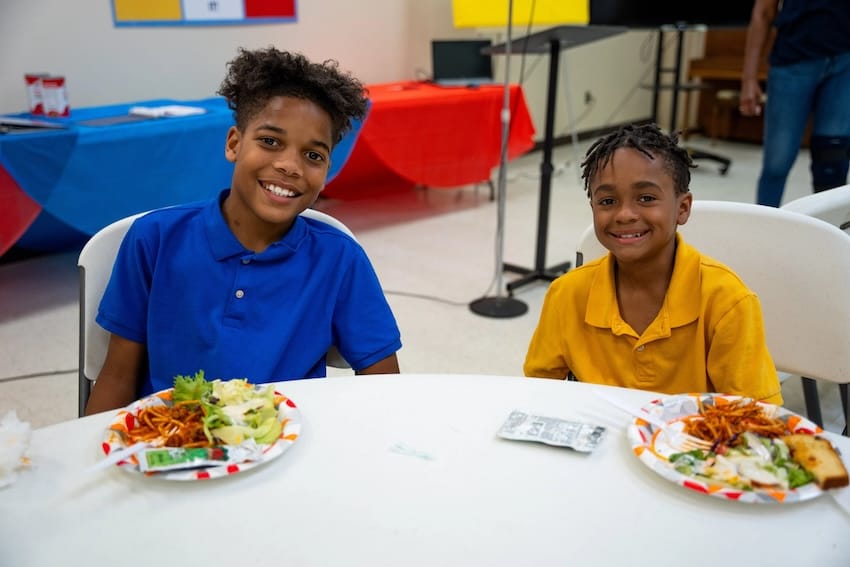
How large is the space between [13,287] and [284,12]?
2083mm

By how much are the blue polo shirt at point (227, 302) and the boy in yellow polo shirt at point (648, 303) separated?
1.02ft

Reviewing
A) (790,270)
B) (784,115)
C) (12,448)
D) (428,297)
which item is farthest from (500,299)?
(12,448)

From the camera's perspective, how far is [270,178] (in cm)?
122

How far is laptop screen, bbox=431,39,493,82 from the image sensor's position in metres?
4.65

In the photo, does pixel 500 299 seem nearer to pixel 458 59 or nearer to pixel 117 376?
pixel 117 376

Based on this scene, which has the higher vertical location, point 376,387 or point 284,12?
point 284,12

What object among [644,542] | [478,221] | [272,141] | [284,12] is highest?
[284,12]

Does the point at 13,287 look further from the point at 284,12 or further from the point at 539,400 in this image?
the point at 539,400

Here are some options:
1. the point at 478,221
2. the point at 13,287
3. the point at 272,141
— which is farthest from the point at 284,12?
the point at 272,141

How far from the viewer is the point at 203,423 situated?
2.74ft

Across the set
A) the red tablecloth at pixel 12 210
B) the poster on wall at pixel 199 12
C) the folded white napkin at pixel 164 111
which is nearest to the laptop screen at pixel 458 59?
the poster on wall at pixel 199 12

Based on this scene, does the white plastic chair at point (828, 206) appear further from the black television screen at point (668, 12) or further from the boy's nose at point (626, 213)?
the black television screen at point (668, 12)

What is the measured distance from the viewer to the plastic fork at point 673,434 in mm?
822

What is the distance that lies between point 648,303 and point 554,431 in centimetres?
47
